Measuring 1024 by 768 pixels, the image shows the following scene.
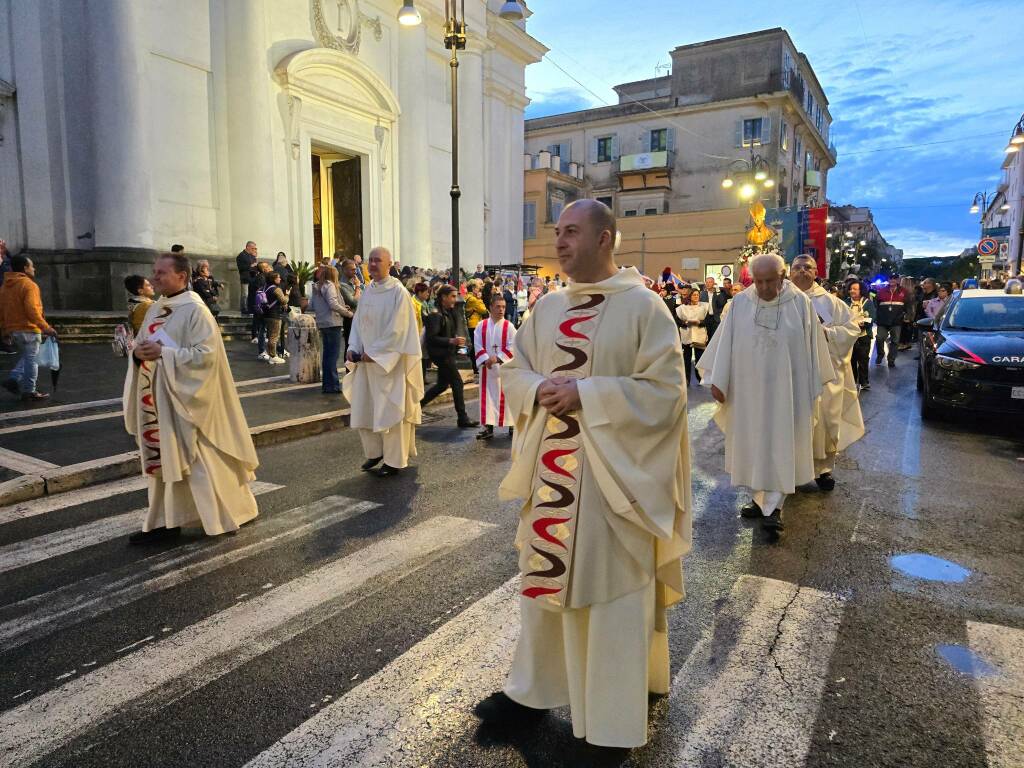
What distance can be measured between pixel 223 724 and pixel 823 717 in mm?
2339

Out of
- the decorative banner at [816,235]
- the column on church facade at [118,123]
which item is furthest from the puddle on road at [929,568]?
the decorative banner at [816,235]

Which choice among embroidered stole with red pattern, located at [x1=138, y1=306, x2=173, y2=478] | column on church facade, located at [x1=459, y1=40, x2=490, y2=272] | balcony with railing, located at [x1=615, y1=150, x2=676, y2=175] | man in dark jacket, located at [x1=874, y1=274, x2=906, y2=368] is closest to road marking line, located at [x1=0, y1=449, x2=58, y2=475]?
embroidered stole with red pattern, located at [x1=138, y1=306, x2=173, y2=478]

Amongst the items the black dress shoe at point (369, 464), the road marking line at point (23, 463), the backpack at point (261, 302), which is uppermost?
the backpack at point (261, 302)

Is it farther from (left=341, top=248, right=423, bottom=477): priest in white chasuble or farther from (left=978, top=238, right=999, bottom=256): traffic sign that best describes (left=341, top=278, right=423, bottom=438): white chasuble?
(left=978, top=238, right=999, bottom=256): traffic sign

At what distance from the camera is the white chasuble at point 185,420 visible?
471cm

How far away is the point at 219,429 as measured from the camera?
4914 millimetres

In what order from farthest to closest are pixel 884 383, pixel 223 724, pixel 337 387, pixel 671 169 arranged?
pixel 671 169, pixel 884 383, pixel 337 387, pixel 223 724

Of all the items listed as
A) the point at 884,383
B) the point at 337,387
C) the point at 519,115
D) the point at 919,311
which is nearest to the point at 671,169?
the point at 519,115

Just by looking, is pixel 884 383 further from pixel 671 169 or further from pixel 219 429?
pixel 671 169

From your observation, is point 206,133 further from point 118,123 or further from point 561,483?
point 561,483

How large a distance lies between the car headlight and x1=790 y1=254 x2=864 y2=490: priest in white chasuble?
2295 millimetres

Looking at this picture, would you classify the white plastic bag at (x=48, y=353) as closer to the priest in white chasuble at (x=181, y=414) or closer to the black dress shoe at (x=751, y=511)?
the priest in white chasuble at (x=181, y=414)

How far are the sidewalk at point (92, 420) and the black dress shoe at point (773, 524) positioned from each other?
5395 mm

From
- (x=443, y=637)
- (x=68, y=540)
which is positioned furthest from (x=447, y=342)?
(x=443, y=637)
